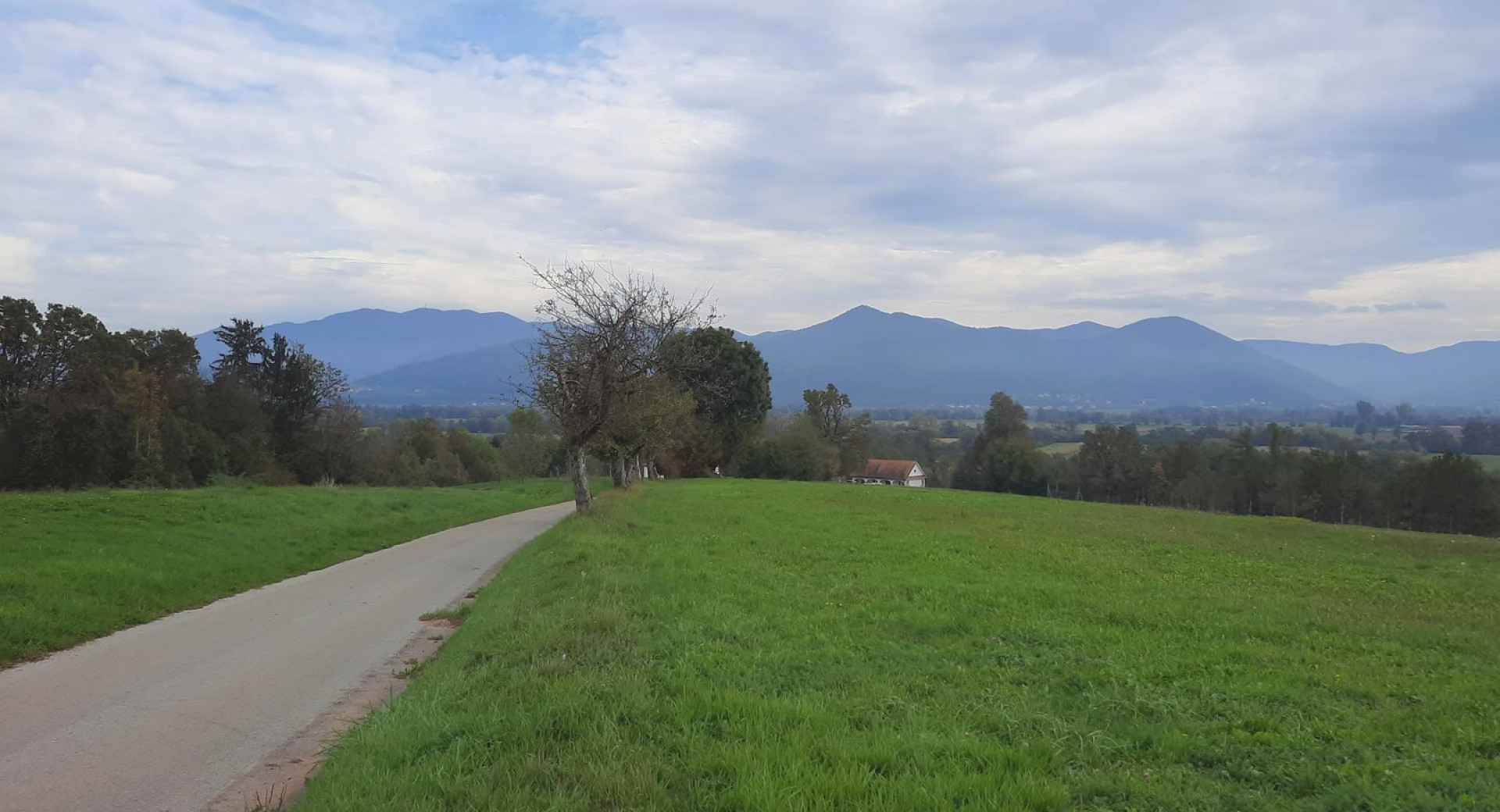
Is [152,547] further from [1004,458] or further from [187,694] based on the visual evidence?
[1004,458]

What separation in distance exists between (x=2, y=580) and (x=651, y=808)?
12.3 m

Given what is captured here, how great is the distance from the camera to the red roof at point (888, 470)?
10319cm

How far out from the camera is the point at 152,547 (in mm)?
16516

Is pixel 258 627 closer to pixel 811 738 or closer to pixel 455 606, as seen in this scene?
pixel 455 606

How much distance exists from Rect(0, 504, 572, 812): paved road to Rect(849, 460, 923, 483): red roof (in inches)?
3547

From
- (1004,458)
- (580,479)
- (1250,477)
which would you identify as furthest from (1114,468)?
(580,479)

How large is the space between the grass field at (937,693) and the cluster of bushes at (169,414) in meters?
29.2

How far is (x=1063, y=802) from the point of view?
5016 millimetres

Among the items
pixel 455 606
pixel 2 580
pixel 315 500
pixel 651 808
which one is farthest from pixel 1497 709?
pixel 315 500

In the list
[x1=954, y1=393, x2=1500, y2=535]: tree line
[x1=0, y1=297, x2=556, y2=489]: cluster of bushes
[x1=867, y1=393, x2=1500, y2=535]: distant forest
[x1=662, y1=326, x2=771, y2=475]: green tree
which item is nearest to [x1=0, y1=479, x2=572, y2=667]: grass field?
[x1=0, y1=297, x2=556, y2=489]: cluster of bushes

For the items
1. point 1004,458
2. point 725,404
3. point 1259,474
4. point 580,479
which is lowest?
point 1259,474

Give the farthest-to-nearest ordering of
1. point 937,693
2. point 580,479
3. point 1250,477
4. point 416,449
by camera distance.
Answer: point 416,449, point 1250,477, point 580,479, point 937,693

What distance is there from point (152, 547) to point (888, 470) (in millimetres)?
92702

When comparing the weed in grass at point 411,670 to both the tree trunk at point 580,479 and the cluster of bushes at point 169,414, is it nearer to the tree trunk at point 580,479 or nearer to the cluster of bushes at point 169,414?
the tree trunk at point 580,479
